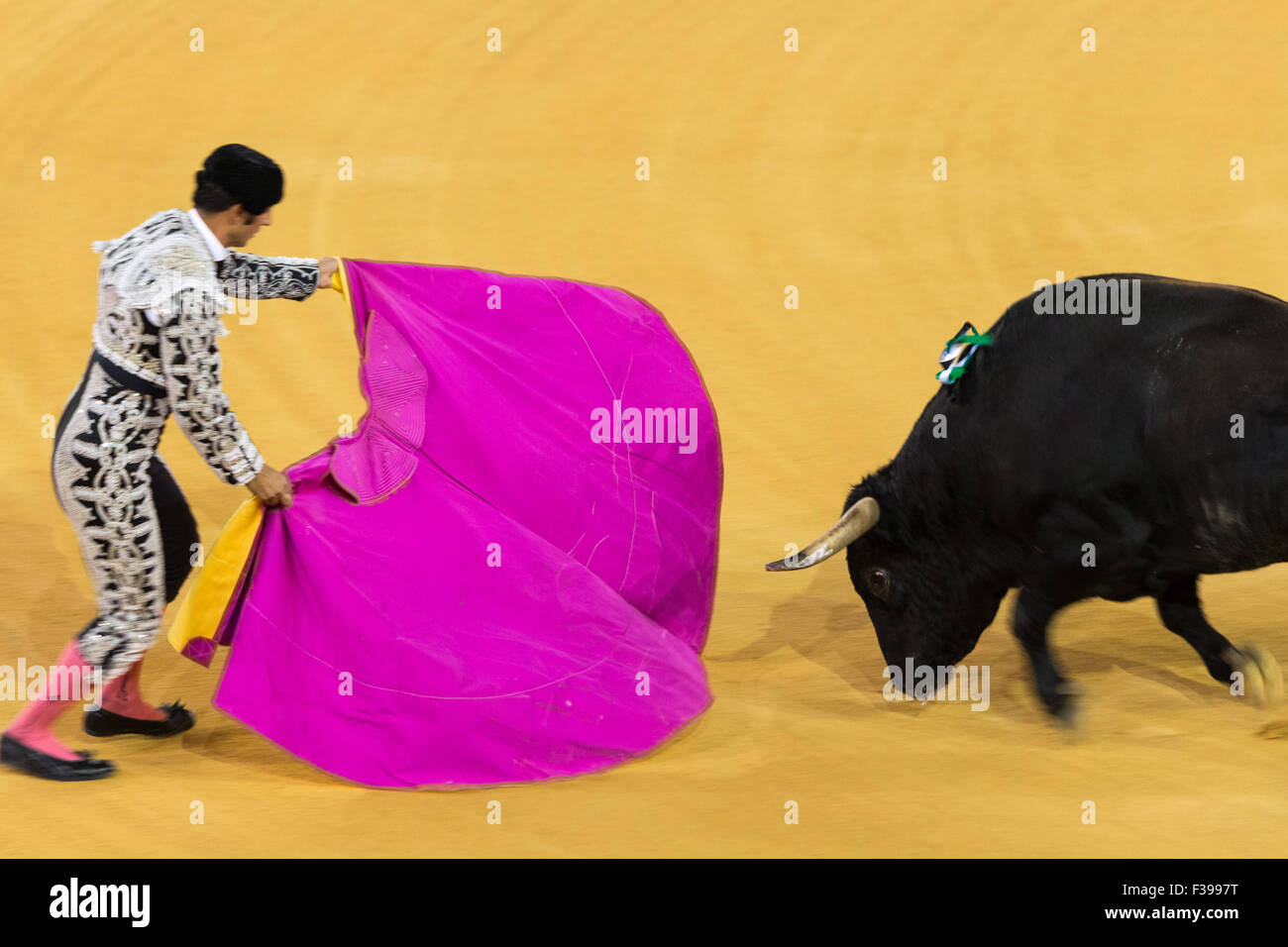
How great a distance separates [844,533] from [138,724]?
8.09 ft

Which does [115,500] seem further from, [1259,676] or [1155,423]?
[1259,676]

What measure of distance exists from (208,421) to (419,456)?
0.85 metres

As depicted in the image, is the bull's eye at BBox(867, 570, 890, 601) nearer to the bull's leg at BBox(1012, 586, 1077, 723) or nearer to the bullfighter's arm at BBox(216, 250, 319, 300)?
the bull's leg at BBox(1012, 586, 1077, 723)

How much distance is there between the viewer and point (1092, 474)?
5.65 meters

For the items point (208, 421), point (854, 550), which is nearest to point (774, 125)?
point (854, 550)

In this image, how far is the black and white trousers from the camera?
510cm

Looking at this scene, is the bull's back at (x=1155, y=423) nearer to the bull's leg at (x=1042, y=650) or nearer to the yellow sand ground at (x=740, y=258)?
the bull's leg at (x=1042, y=650)

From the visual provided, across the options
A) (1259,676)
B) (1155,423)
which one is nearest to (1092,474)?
(1155,423)

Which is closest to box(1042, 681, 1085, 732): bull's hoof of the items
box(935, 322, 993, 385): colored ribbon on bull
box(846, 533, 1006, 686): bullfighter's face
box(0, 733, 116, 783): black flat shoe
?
box(846, 533, 1006, 686): bullfighter's face

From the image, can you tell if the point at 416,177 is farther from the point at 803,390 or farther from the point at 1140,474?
the point at 1140,474

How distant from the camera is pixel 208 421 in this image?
16.6ft

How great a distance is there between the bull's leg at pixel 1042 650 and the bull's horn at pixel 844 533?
594 mm

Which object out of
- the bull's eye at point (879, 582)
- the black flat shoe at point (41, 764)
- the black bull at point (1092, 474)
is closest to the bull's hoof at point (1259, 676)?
the black bull at point (1092, 474)

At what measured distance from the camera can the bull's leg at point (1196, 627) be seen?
20.3 ft
